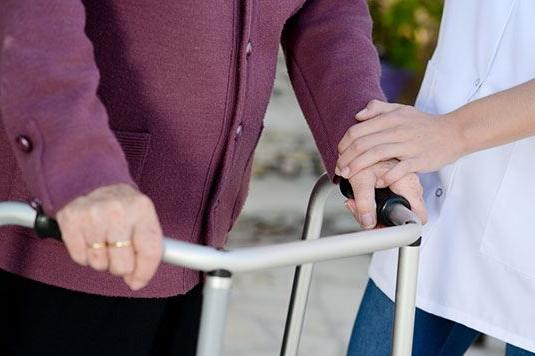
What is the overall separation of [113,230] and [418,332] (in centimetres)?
86

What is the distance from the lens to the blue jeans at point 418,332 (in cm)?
184

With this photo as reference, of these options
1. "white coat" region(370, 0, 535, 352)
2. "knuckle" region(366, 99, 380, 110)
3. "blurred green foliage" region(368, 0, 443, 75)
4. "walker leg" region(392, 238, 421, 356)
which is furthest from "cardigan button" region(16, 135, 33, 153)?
"blurred green foliage" region(368, 0, 443, 75)

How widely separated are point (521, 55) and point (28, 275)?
801 mm

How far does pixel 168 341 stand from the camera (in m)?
1.73

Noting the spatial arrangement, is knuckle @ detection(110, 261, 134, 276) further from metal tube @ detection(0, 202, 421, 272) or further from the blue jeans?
the blue jeans

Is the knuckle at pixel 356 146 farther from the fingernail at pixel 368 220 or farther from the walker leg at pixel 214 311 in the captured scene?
the walker leg at pixel 214 311

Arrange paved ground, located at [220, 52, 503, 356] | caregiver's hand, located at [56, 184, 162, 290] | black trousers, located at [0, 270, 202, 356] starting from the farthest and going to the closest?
paved ground, located at [220, 52, 503, 356] < black trousers, located at [0, 270, 202, 356] < caregiver's hand, located at [56, 184, 162, 290]

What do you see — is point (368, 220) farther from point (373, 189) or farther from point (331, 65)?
point (331, 65)

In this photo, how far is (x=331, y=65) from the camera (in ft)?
5.63

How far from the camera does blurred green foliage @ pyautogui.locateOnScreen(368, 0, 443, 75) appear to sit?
461 cm

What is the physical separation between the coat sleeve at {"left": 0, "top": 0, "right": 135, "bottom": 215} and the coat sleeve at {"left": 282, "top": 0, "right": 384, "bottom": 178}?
0.55 meters

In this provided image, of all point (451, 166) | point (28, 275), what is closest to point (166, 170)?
point (28, 275)

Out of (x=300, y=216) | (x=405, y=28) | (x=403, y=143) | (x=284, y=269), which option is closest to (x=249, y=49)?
(x=403, y=143)

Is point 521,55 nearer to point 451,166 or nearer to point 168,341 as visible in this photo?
point 451,166
